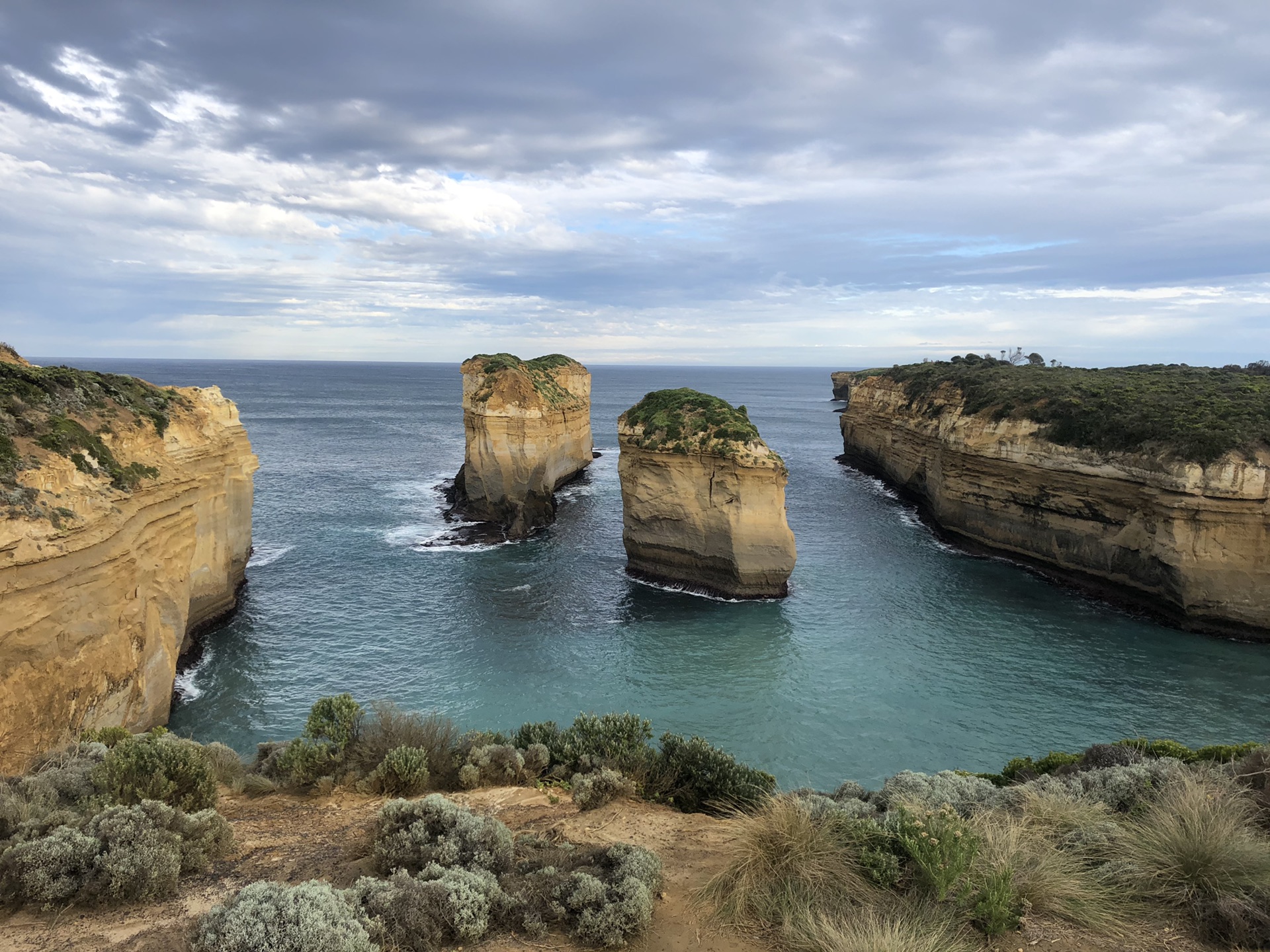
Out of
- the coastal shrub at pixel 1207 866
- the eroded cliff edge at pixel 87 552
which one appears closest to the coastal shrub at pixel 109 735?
the eroded cliff edge at pixel 87 552

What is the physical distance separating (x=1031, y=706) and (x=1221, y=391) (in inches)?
920

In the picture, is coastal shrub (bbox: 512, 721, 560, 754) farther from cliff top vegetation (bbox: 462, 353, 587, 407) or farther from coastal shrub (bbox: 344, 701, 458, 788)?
cliff top vegetation (bbox: 462, 353, 587, 407)

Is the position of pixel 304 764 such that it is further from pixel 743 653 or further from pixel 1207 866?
pixel 743 653

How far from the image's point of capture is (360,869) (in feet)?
21.8

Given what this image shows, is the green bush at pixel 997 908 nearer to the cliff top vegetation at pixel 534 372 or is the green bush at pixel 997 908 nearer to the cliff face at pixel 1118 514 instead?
the cliff face at pixel 1118 514

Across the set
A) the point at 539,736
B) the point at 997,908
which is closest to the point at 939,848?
the point at 997,908

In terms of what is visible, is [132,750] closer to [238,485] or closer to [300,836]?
[300,836]

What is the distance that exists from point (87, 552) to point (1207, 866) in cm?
1741

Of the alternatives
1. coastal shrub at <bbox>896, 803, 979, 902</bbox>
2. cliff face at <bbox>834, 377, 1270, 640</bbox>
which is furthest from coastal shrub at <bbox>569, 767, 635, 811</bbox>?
cliff face at <bbox>834, 377, 1270, 640</bbox>

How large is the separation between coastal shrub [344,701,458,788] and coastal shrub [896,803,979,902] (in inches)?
252

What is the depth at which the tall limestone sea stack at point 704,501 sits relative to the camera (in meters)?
27.1

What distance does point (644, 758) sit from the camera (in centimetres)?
1054

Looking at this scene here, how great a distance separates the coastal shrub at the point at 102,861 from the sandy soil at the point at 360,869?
0.45 feet

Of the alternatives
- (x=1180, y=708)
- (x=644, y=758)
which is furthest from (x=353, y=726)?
(x=1180, y=708)
